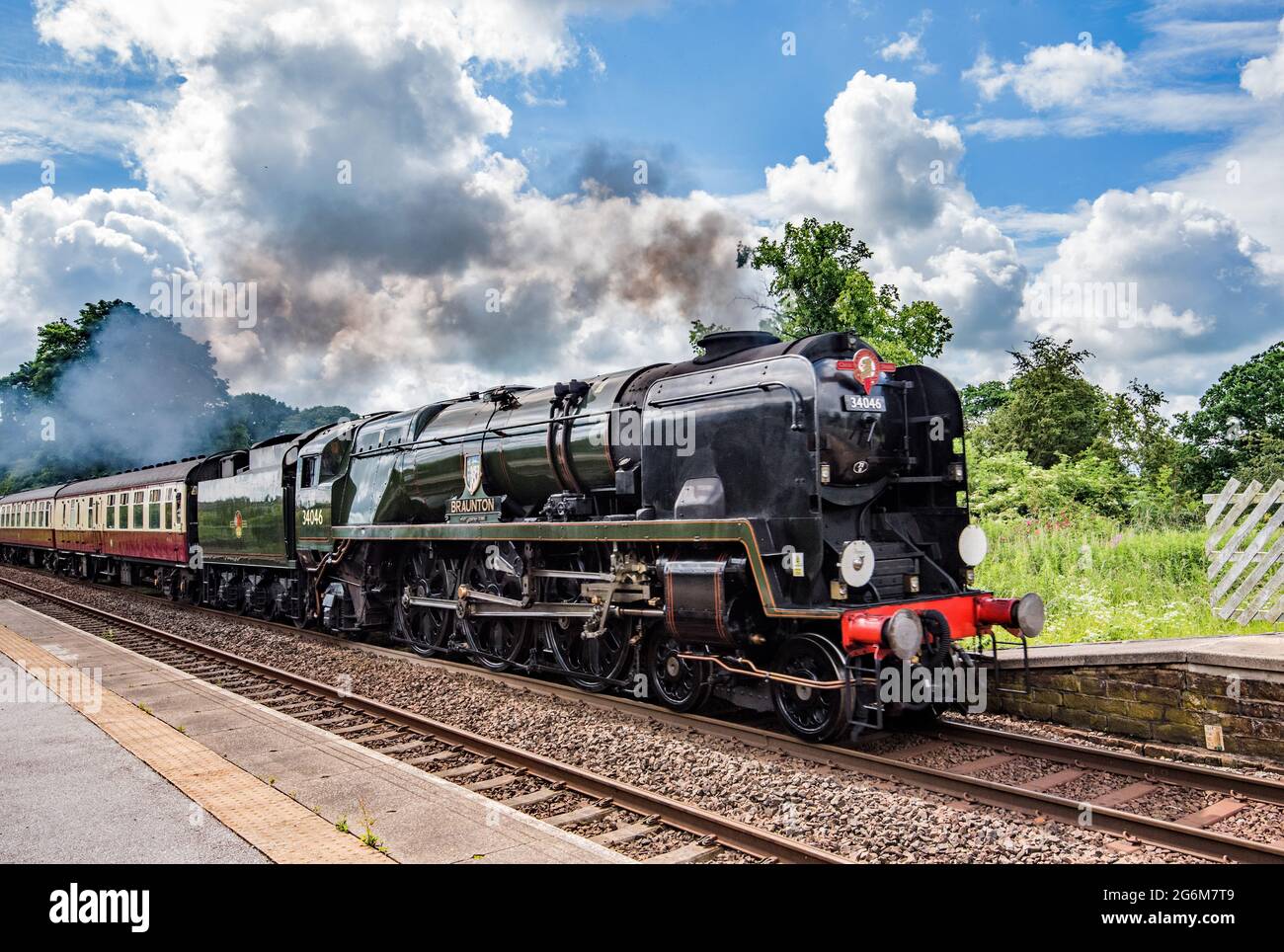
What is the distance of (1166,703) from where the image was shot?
6.95 metres

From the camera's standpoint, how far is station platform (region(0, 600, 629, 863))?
15.5 ft

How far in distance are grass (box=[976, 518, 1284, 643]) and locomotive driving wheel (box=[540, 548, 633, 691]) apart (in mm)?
4740

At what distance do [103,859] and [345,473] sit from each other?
30.8ft

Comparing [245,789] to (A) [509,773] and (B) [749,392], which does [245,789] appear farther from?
(B) [749,392]

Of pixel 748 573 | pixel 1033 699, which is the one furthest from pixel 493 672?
pixel 1033 699

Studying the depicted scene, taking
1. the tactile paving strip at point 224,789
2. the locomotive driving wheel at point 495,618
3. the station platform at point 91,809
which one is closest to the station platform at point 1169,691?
the locomotive driving wheel at point 495,618

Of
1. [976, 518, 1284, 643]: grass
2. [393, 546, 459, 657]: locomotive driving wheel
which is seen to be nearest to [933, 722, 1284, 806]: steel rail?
[976, 518, 1284, 643]: grass

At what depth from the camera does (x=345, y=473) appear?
44.9ft

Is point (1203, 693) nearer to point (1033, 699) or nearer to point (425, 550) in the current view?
point (1033, 699)

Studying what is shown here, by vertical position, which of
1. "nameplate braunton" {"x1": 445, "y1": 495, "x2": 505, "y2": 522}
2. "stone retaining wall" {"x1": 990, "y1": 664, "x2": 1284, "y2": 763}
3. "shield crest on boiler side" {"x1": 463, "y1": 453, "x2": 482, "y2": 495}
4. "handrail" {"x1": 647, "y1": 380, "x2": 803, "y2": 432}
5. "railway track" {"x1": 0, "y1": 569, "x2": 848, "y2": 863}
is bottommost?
"railway track" {"x1": 0, "y1": 569, "x2": 848, "y2": 863}

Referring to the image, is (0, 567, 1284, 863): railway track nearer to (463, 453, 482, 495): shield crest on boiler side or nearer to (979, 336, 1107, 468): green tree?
(463, 453, 482, 495): shield crest on boiler side

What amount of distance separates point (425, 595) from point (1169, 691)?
8.66m

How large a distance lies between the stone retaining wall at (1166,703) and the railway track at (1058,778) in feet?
2.04
